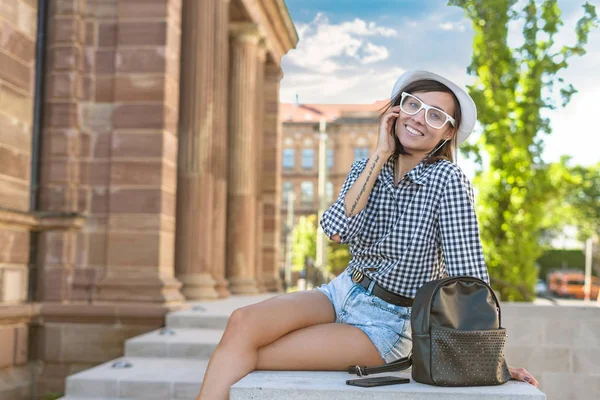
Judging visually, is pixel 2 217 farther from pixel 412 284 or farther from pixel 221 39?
pixel 221 39

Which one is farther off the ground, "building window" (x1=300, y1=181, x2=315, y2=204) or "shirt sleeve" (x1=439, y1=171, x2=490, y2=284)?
"building window" (x1=300, y1=181, x2=315, y2=204)

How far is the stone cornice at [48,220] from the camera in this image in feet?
25.2

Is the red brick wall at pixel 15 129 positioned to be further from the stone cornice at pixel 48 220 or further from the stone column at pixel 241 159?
the stone column at pixel 241 159

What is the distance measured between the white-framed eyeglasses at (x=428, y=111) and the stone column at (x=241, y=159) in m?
11.9

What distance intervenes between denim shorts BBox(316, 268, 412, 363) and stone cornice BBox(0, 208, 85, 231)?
5.31m

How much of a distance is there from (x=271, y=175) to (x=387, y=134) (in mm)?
15034

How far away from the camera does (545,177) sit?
1200cm

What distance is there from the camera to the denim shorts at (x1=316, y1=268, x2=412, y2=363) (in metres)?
3.00

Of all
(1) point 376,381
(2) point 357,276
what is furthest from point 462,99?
(1) point 376,381

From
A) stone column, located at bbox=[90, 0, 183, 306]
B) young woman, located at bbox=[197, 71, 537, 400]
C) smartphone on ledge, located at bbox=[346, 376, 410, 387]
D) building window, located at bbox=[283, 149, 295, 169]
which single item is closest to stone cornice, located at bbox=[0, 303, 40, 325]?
stone column, located at bbox=[90, 0, 183, 306]

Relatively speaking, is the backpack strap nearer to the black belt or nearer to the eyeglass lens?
the black belt

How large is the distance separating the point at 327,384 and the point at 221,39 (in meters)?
10.2

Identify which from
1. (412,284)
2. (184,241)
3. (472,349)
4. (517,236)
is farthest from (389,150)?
(517,236)

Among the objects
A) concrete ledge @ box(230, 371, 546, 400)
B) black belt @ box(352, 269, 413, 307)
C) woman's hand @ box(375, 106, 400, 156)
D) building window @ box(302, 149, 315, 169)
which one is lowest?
concrete ledge @ box(230, 371, 546, 400)
